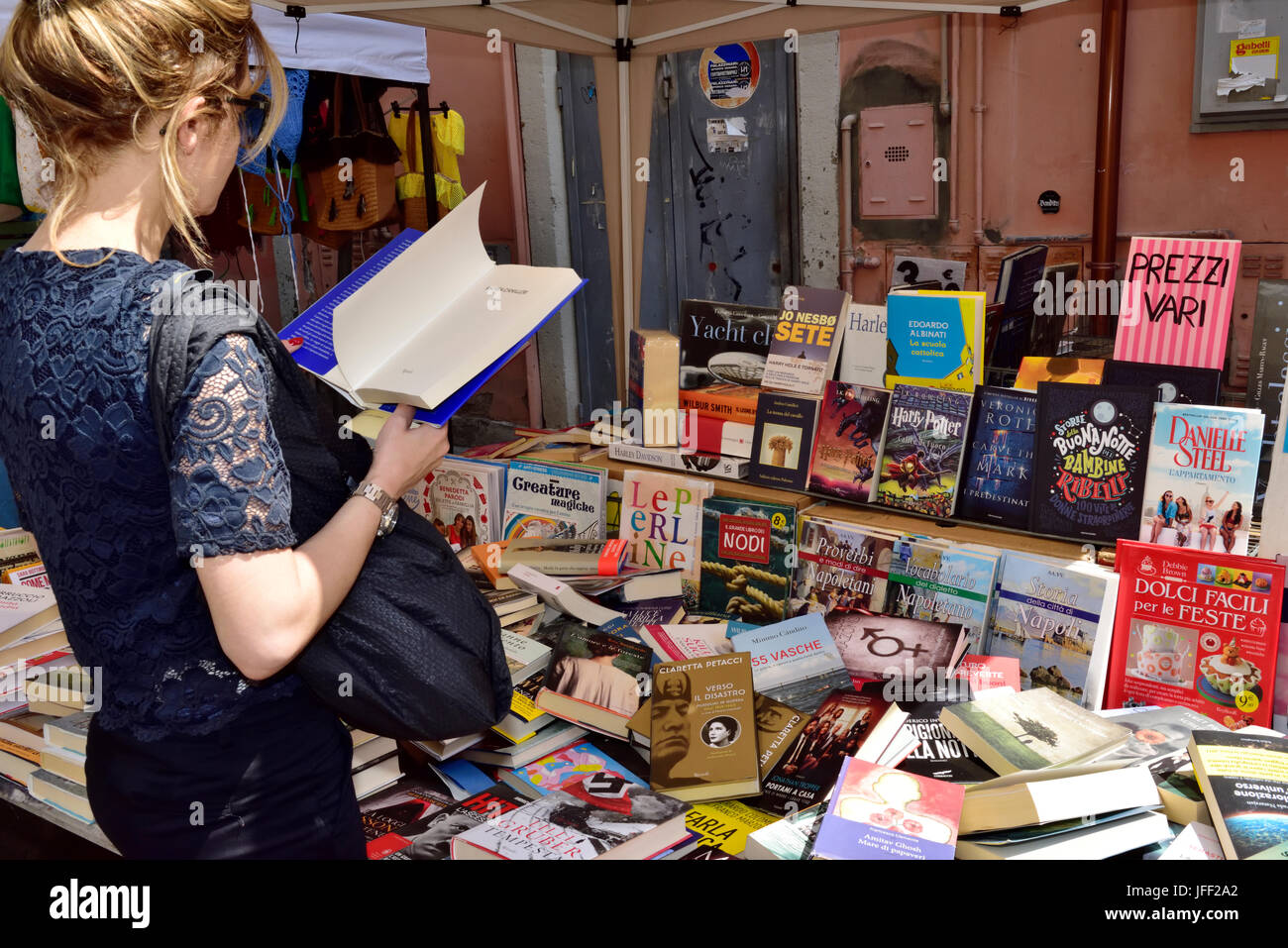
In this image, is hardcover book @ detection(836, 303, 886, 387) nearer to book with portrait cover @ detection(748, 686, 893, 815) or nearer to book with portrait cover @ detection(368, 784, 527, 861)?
book with portrait cover @ detection(748, 686, 893, 815)

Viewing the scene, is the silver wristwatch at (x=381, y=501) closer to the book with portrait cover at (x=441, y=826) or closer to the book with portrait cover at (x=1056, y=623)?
the book with portrait cover at (x=441, y=826)

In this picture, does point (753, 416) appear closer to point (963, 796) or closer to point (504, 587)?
point (504, 587)

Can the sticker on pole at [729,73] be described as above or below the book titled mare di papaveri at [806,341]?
above

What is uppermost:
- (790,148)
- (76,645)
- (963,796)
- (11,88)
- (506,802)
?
(790,148)

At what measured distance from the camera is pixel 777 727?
1.91 metres

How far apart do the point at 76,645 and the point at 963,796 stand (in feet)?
4.02

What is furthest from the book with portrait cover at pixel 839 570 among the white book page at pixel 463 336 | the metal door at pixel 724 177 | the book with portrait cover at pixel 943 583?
the metal door at pixel 724 177

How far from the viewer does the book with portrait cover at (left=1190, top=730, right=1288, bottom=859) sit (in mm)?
1386

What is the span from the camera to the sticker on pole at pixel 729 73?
5.25 metres

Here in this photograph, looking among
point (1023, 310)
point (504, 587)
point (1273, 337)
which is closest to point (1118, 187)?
point (1023, 310)

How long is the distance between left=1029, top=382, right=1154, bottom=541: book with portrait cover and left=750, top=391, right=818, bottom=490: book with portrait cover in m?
0.54

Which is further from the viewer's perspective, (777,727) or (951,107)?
(951,107)

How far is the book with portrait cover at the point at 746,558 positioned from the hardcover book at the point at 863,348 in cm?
38

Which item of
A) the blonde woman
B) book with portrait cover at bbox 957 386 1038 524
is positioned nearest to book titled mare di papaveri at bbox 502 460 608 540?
book with portrait cover at bbox 957 386 1038 524
